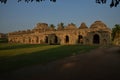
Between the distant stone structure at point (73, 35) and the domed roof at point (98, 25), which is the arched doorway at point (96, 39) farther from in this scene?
the domed roof at point (98, 25)

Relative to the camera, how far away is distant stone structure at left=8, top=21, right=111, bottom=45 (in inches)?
1353

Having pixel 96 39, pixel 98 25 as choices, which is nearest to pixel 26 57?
pixel 98 25

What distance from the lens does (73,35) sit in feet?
127

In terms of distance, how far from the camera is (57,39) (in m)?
42.4

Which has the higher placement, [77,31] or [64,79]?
[77,31]

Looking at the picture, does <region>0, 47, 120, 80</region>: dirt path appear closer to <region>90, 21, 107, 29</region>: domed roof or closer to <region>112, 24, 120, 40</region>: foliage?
<region>90, 21, 107, 29</region>: domed roof

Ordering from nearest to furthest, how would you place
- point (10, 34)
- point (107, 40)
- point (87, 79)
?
point (87, 79) < point (107, 40) < point (10, 34)

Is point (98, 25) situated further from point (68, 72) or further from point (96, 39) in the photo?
point (68, 72)

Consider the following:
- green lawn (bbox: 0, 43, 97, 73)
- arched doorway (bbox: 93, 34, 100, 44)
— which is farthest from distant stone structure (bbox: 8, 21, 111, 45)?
green lawn (bbox: 0, 43, 97, 73)

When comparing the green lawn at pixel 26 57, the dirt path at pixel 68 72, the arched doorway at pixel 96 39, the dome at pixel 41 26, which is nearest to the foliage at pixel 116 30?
the arched doorway at pixel 96 39

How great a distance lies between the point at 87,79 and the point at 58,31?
117 feet

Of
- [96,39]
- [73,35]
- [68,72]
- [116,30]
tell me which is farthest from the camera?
[116,30]

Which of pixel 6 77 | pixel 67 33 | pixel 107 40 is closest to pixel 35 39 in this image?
pixel 67 33

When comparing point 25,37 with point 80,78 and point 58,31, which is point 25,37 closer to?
point 58,31
